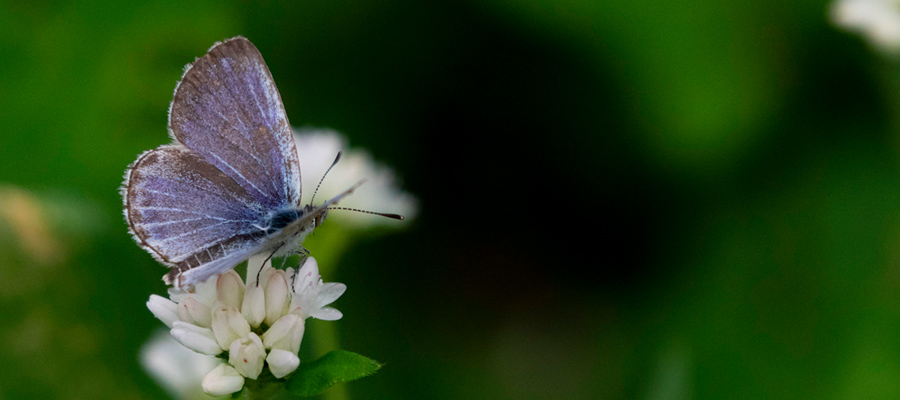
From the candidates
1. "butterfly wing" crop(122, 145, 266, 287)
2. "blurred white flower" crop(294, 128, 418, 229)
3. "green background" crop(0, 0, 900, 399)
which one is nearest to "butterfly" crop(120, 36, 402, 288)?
"butterfly wing" crop(122, 145, 266, 287)

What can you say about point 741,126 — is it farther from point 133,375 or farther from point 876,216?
point 133,375

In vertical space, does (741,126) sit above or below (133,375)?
above

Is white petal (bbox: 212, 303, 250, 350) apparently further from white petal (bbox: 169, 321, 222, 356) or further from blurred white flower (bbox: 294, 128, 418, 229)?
blurred white flower (bbox: 294, 128, 418, 229)

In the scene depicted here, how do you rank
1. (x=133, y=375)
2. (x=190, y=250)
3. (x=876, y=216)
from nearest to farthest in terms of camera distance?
(x=190, y=250) < (x=133, y=375) < (x=876, y=216)

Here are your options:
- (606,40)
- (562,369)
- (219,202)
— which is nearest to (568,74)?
(606,40)

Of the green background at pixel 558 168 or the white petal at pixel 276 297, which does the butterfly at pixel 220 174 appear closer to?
the white petal at pixel 276 297

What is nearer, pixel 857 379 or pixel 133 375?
pixel 133 375

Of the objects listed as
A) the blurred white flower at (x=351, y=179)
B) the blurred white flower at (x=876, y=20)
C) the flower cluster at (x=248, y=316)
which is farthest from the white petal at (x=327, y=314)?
the blurred white flower at (x=876, y=20)
